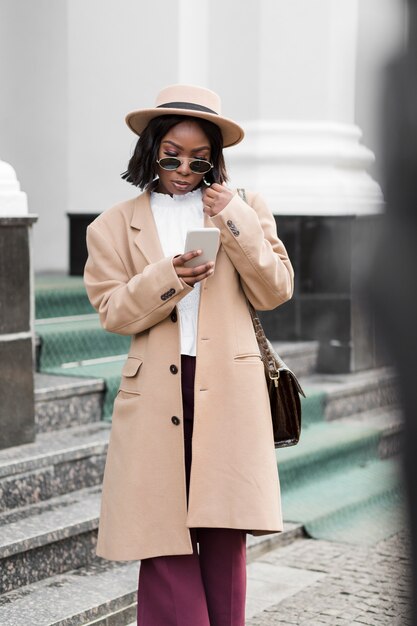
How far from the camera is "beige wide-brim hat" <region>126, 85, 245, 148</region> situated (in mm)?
2801

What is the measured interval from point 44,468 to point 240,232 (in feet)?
6.13

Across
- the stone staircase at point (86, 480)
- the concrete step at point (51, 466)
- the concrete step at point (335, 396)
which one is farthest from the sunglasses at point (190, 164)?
the concrete step at point (335, 396)

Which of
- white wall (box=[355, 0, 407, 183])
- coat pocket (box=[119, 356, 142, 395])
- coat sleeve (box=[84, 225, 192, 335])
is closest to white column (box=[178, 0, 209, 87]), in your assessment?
coat sleeve (box=[84, 225, 192, 335])

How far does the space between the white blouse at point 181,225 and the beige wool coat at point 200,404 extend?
0.05 meters

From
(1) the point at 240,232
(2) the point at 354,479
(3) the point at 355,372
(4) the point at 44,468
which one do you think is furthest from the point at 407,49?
(3) the point at 355,372

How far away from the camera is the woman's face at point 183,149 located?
112 inches

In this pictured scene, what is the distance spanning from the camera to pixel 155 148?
9.46 feet

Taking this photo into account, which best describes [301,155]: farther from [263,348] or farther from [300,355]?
[263,348]

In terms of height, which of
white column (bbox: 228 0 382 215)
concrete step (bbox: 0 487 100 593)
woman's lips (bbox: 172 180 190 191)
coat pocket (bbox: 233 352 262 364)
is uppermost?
white column (bbox: 228 0 382 215)

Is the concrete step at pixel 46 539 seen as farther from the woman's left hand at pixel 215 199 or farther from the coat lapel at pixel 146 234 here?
the woman's left hand at pixel 215 199

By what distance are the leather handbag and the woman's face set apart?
16 cm

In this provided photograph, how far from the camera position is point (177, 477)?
112 inches

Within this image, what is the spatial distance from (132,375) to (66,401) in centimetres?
200

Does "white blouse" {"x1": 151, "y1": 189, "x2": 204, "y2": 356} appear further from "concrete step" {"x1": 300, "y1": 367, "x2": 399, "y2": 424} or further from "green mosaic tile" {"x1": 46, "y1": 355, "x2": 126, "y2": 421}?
"concrete step" {"x1": 300, "y1": 367, "x2": 399, "y2": 424}
